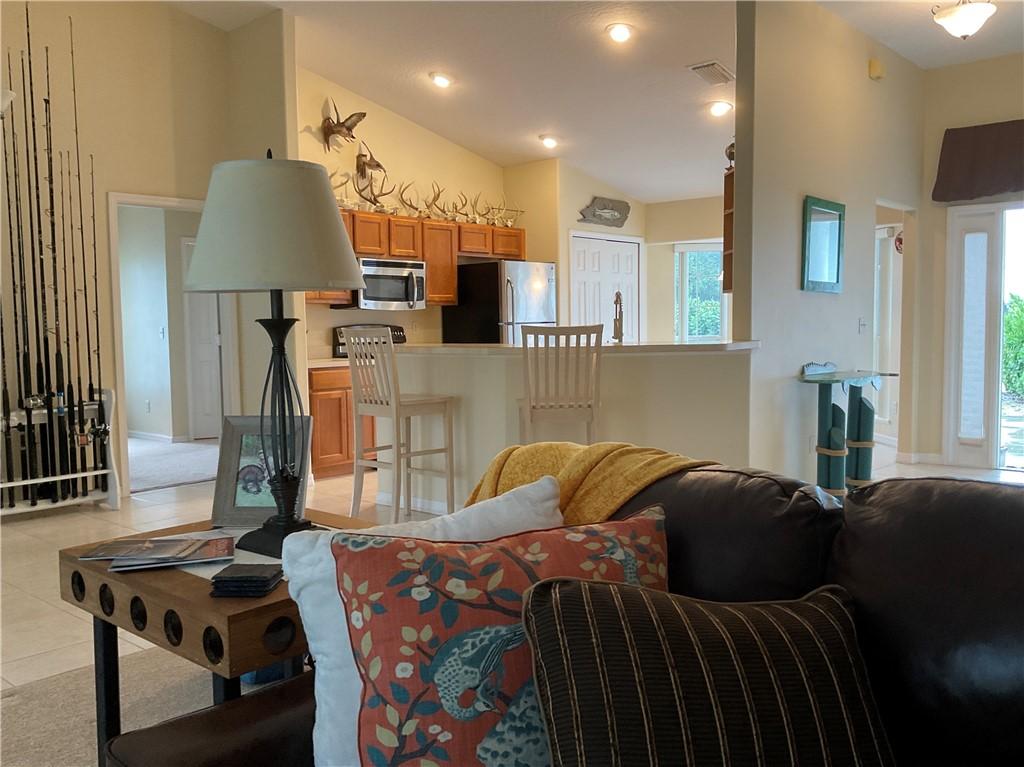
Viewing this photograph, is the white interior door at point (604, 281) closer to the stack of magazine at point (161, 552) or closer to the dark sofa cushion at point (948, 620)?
the stack of magazine at point (161, 552)

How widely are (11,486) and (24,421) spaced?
15.2 inches

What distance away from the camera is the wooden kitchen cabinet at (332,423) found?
6.00 metres

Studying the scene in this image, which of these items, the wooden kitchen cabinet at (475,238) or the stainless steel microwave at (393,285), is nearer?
the stainless steel microwave at (393,285)

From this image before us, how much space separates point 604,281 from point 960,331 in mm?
3432

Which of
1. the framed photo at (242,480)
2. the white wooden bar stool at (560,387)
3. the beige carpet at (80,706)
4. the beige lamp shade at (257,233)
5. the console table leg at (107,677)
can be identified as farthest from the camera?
the white wooden bar stool at (560,387)

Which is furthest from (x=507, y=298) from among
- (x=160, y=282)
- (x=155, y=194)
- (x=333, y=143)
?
(x=160, y=282)

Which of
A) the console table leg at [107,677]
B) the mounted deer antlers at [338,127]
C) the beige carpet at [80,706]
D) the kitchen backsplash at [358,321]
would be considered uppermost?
the mounted deer antlers at [338,127]

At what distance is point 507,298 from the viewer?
23.6ft

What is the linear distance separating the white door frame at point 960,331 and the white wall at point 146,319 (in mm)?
6980

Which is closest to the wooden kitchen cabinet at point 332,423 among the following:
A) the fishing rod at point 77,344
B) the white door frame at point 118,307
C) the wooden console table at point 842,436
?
the white door frame at point 118,307

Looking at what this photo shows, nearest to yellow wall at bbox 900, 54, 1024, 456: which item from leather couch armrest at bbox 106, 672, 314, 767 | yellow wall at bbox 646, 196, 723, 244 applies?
yellow wall at bbox 646, 196, 723, 244

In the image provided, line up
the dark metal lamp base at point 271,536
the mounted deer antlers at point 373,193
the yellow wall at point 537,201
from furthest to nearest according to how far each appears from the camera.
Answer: the yellow wall at point 537,201 → the mounted deer antlers at point 373,193 → the dark metal lamp base at point 271,536

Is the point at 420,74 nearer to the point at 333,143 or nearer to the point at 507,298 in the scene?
the point at 333,143

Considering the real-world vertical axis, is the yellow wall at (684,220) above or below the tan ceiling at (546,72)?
below
